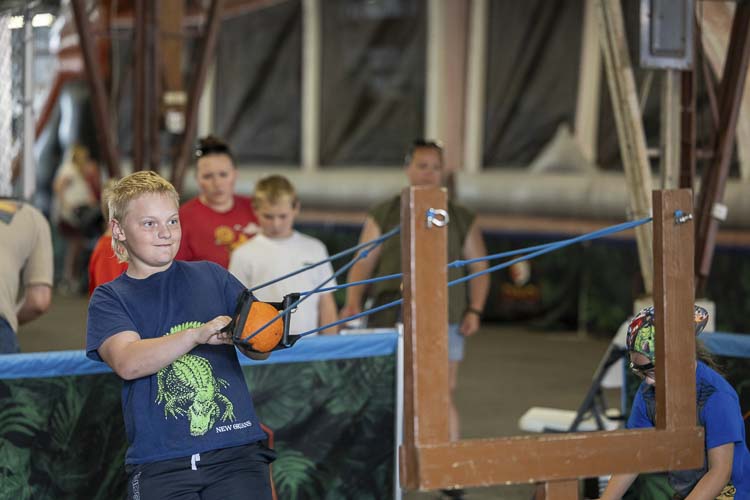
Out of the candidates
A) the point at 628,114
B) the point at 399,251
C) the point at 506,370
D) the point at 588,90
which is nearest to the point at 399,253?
the point at 399,251

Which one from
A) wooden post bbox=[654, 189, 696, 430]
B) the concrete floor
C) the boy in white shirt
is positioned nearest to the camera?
wooden post bbox=[654, 189, 696, 430]

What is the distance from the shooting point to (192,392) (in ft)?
8.97

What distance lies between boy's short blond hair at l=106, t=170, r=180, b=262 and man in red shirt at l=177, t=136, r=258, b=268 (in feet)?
6.19

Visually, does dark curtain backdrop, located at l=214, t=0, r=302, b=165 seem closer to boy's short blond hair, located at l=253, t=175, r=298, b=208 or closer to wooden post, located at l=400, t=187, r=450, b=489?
boy's short blond hair, located at l=253, t=175, r=298, b=208

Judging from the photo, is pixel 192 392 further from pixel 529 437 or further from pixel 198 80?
pixel 198 80

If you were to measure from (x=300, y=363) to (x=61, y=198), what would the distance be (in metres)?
9.46

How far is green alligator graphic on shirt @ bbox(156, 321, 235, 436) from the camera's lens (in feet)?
8.92

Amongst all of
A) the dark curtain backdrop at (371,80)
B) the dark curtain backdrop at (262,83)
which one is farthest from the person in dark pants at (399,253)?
the dark curtain backdrop at (262,83)

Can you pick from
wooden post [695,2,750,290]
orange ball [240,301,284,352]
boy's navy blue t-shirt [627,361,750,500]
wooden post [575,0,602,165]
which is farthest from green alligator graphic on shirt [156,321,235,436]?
wooden post [575,0,602,165]

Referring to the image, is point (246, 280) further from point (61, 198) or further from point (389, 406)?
point (61, 198)

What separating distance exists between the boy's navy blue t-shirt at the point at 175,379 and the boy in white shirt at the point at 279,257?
1723 millimetres

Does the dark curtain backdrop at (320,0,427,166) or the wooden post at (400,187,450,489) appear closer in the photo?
the wooden post at (400,187,450,489)

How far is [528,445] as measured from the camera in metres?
2.34

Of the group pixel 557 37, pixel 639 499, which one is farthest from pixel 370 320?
pixel 557 37
